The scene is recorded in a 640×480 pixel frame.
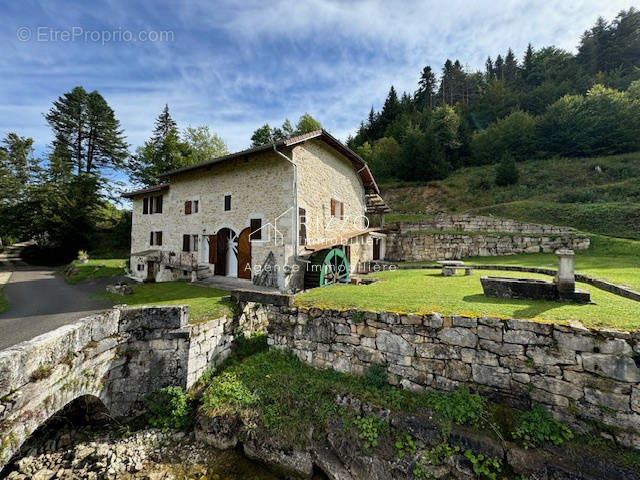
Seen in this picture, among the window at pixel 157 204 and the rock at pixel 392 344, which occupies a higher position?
the window at pixel 157 204

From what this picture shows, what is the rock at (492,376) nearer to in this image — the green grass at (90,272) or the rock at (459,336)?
the rock at (459,336)

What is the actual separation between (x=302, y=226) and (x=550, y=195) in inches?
935

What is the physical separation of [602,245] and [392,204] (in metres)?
17.7

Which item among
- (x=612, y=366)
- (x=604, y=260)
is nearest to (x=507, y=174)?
(x=604, y=260)

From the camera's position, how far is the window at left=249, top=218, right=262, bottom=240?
1114cm

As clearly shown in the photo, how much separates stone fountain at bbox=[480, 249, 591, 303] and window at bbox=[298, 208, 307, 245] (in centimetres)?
683

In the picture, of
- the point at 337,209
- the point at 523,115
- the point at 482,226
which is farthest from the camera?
the point at 523,115

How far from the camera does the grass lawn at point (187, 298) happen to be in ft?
22.1

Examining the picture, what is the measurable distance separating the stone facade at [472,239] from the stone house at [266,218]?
A: 241 centimetres

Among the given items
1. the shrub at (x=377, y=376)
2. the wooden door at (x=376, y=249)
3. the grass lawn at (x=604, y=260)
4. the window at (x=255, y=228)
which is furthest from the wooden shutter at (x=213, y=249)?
the grass lawn at (x=604, y=260)

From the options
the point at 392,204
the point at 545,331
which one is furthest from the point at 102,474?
the point at 392,204

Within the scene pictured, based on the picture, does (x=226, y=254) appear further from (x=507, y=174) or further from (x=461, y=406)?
(x=507, y=174)

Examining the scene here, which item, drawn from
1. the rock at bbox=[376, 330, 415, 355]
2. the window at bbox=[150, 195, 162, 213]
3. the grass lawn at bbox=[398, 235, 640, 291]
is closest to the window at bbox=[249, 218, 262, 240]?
the rock at bbox=[376, 330, 415, 355]

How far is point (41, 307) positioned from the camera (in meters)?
8.79
